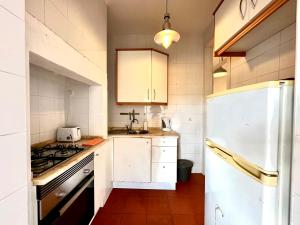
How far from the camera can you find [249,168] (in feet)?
2.65

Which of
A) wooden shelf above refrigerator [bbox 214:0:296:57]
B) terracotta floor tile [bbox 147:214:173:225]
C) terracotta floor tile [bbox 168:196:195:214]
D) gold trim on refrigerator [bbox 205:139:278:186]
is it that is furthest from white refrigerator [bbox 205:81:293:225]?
terracotta floor tile [bbox 168:196:195:214]

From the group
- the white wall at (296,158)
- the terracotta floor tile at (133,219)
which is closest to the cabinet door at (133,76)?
the terracotta floor tile at (133,219)

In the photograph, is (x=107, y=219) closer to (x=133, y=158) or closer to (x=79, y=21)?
(x=133, y=158)

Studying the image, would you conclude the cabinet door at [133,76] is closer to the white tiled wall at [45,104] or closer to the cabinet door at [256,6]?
the white tiled wall at [45,104]

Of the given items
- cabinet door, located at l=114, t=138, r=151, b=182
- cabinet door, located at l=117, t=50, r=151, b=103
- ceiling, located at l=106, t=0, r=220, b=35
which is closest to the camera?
ceiling, located at l=106, t=0, r=220, b=35

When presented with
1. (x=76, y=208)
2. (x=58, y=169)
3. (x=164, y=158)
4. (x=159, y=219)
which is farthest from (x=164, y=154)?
(x=58, y=169)

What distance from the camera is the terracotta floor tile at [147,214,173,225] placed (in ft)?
6.20

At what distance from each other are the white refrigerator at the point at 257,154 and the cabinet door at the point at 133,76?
193cm

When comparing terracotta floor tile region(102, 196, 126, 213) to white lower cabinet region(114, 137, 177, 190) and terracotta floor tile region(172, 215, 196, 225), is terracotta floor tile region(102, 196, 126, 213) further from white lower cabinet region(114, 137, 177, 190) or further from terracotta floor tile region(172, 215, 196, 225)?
terracotta floor tile region(172, 215, 196, 225)

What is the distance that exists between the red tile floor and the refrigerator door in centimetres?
134

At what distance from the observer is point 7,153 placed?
64 centimetres

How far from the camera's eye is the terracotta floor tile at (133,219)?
1.89m

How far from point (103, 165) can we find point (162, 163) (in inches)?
34.4

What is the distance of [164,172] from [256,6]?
219 cm
